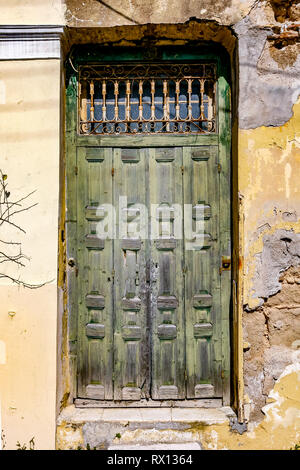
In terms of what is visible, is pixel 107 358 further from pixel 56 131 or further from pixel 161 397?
pixel 56 131

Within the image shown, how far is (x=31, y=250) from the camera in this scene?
11.6 feet

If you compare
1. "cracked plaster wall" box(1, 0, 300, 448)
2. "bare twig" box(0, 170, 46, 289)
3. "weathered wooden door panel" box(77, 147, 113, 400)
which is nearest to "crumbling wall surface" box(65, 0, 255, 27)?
"cracked plaster wall" box(1, 0, 300, 448)

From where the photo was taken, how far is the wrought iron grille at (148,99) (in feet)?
12.4

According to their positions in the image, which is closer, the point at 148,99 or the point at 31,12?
the point at 31,12

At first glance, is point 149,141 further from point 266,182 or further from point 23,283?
point 23,283

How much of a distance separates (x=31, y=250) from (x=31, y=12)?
1927 millimetres

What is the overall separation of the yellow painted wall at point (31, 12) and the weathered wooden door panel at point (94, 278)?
1061 mm

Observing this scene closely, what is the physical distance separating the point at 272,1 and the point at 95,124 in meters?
1.76

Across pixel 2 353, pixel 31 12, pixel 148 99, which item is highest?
pixel 31 12

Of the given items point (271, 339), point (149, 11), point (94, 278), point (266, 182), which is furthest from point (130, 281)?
point (149, 11)

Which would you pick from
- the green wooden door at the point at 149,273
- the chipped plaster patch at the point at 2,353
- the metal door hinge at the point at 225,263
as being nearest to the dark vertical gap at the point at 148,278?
the green wooden door at the point at 149,273

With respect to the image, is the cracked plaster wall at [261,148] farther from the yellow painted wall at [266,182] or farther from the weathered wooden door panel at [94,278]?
the weathered wooden door panel at [94,278]
